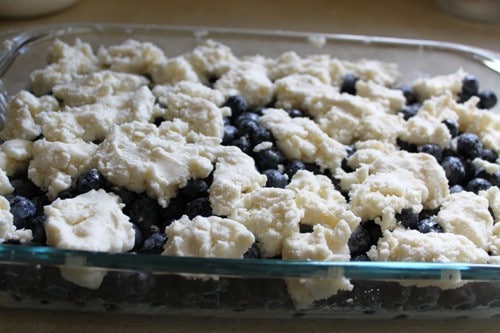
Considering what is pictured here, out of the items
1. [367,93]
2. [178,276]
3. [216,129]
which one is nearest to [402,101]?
[367,93]

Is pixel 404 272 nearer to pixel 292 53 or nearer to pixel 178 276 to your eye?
pixel 178 276

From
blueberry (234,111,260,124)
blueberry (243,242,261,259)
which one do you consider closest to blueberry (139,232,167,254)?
blueberry (243,242,261,259)

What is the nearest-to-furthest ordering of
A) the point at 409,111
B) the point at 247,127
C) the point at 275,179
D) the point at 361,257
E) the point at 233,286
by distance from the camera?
the point at 233,286, the point at 361,257, the point at 275,179, the point at 247,127, the point at 409,111

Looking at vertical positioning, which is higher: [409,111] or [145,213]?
[409,111]

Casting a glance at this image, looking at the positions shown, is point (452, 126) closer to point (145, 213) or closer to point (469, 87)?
point (469, 87)

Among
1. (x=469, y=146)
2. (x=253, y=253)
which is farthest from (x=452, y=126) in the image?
(x=253, y=253)

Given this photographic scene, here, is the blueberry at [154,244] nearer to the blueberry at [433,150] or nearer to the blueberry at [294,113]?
the blueberry at [294,113]

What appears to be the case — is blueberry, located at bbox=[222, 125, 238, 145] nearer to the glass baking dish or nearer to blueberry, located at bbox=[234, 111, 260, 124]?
blueberry, located at bbox=[234, 111, 260, 124]

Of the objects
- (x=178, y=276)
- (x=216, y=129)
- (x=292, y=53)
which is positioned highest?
(x=292, y=53)
